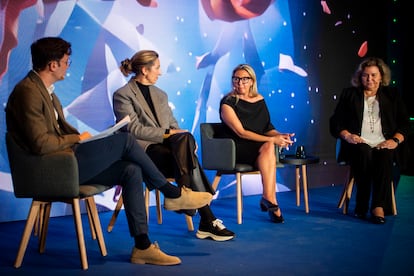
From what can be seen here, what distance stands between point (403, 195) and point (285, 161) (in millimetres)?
1574

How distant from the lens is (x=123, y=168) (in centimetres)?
348

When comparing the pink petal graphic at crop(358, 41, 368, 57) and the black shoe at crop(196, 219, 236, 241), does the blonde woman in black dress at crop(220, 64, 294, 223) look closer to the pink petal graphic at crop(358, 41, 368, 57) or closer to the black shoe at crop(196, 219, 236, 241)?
the black shoe at crop(196, 219, 236, 241)

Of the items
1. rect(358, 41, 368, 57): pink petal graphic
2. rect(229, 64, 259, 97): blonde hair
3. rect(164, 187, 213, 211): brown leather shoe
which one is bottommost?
rect(164, 187, 213, 211): brown leather shoe

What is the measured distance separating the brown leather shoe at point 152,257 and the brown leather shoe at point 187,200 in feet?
1.16

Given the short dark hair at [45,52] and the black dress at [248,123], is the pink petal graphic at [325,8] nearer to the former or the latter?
the black dress at [248,123]

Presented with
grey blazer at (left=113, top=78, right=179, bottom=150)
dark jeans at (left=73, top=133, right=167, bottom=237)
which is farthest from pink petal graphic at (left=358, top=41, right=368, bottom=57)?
dark jeans at (left=73, top=133, right=167, bottom=237)

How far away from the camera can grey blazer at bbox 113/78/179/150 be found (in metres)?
4.23

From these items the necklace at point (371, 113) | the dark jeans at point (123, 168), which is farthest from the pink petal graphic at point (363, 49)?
the dark jeans at point (123, 168)

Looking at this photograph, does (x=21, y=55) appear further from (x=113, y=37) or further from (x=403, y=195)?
(x=403, y=195)

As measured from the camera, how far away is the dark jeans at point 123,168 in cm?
337

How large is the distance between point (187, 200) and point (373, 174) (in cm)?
174

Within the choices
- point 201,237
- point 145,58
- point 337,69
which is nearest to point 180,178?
point 201,237

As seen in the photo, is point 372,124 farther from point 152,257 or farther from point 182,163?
point 152,257

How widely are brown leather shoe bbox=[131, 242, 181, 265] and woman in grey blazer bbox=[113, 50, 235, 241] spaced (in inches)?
22.9
